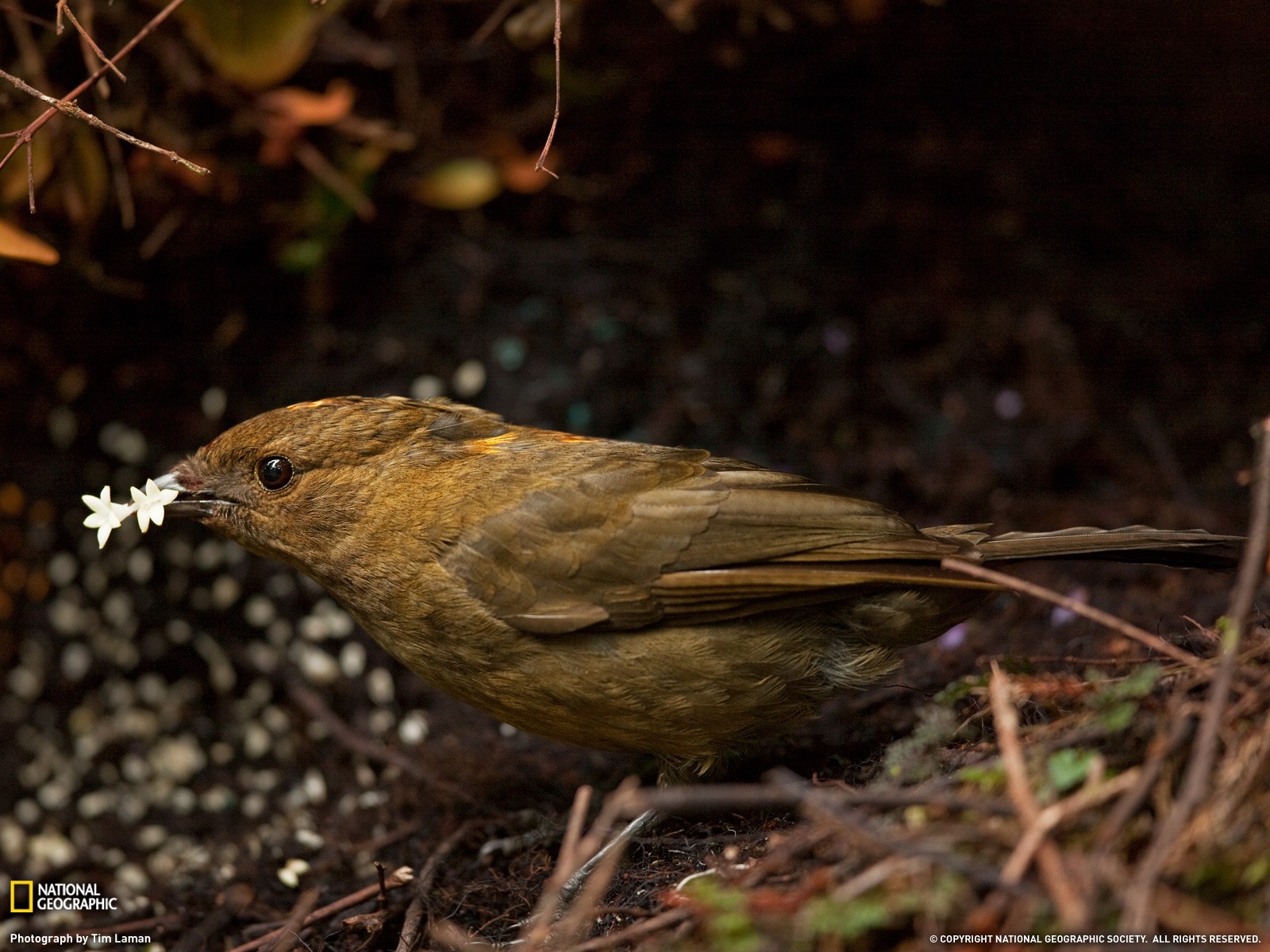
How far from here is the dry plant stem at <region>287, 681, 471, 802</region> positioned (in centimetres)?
425

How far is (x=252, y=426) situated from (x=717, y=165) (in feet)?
9.95

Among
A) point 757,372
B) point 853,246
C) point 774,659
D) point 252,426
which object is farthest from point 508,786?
point 853,246

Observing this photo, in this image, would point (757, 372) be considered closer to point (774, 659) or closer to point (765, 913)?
point (774, 659)

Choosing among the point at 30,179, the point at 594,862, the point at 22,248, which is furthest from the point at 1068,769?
the point at 22,248

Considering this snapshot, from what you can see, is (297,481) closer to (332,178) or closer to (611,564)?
(611,564)

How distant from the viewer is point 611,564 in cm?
352

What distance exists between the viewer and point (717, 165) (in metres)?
Result: 5.93

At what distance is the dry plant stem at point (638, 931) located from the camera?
2732 mm

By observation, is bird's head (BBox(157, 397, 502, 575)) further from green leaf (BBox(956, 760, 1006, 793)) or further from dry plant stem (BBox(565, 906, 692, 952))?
green leaf (BBox(956, 760, 1006, 793))

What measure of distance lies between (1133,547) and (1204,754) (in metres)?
1.30

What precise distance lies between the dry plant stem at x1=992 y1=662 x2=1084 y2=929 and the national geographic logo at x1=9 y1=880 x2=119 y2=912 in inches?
121

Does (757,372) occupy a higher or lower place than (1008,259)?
lower

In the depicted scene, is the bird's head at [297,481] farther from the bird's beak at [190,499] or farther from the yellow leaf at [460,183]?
the yellow leaf at [460,183]

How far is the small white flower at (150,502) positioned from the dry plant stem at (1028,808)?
8.18ft
